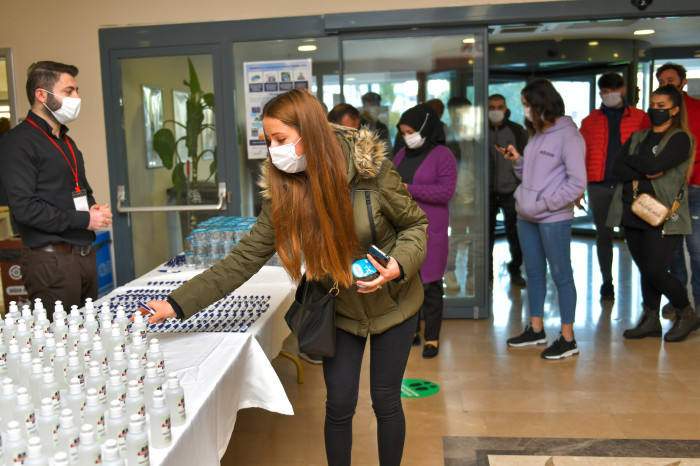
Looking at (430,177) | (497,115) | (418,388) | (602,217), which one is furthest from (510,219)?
(418,388)

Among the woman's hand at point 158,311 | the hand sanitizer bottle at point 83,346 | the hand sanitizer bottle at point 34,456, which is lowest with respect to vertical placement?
the hand sanitizer bottle at point 34,456

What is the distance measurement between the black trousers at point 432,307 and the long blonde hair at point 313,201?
6.91 ft

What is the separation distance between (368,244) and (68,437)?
1.11 meters

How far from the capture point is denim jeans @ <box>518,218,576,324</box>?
4125mm

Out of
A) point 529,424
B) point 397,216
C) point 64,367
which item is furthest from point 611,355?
point 64,367

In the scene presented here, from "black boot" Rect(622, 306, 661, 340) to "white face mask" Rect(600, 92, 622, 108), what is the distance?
1.73 meters

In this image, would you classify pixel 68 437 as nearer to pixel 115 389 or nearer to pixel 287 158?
pixel 115 389

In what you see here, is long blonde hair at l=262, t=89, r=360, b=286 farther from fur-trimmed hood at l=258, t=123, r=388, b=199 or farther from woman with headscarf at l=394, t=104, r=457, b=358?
woman with headscarf at l=394, t=104, r=457, b=358

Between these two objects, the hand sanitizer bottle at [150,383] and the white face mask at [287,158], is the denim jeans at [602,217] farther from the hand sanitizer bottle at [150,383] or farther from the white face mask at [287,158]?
the hand sanitizer bottle at [150,383]

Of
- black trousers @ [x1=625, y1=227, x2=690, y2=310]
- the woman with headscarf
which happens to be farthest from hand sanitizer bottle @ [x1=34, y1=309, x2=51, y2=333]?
black trousers @ [x1=625, y1=227, x2=690, y2=310]

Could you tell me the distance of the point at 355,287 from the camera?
2211 millimetres

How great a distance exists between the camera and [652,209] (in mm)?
4242

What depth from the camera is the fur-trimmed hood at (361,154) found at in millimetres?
2131

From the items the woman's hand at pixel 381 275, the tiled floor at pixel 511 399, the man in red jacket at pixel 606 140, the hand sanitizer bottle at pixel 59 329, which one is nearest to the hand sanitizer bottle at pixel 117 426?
the hand sanitizer bottle at pixel 59 329
